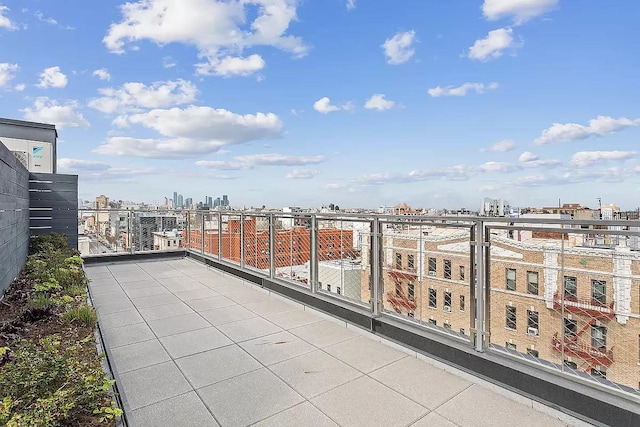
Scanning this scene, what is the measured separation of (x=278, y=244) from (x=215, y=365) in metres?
2.57

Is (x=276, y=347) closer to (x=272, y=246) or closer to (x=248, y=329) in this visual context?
(x=248, y=329)

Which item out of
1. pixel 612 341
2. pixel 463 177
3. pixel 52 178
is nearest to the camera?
pixel 612 341

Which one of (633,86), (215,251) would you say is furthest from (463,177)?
(215,251)

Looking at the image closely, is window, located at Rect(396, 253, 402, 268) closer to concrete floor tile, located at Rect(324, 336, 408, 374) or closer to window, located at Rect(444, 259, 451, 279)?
window, located at Rect(444, 259, 451, 279)

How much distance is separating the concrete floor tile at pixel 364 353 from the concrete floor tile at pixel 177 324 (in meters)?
1.63

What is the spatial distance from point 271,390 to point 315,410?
42 centimetres

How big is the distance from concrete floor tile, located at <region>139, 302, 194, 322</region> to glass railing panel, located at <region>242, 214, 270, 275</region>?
4.64ft

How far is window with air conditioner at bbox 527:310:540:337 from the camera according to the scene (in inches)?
95.7

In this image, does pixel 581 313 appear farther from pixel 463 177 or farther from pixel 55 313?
pixel 463 177

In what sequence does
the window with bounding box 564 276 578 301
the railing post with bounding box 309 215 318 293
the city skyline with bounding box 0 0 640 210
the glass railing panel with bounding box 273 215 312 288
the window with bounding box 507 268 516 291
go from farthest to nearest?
the city skyline with bounding box 0 0 640 210
the glass railing panel with bounding box 273 215 312 288
the railing post with bounding box 309 215 318 293
the window with bounding box 507 268 516 291
the window with bounding box 564 276 578 301

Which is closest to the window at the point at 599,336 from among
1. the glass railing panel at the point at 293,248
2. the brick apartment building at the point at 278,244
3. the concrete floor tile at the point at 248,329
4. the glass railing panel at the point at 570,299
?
the glass railing panel at the point at 570,299

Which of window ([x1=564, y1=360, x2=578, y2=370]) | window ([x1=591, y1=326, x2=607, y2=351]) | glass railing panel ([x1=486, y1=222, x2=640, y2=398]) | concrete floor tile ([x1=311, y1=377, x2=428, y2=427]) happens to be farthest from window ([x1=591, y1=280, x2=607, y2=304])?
concrete floor tile ([x1=311, y1=377, x2=428, y2=427])

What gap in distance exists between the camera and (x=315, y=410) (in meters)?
2.25

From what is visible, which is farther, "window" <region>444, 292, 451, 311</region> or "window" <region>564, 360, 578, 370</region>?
"window" <region>444, 292, 451, 311</region>
